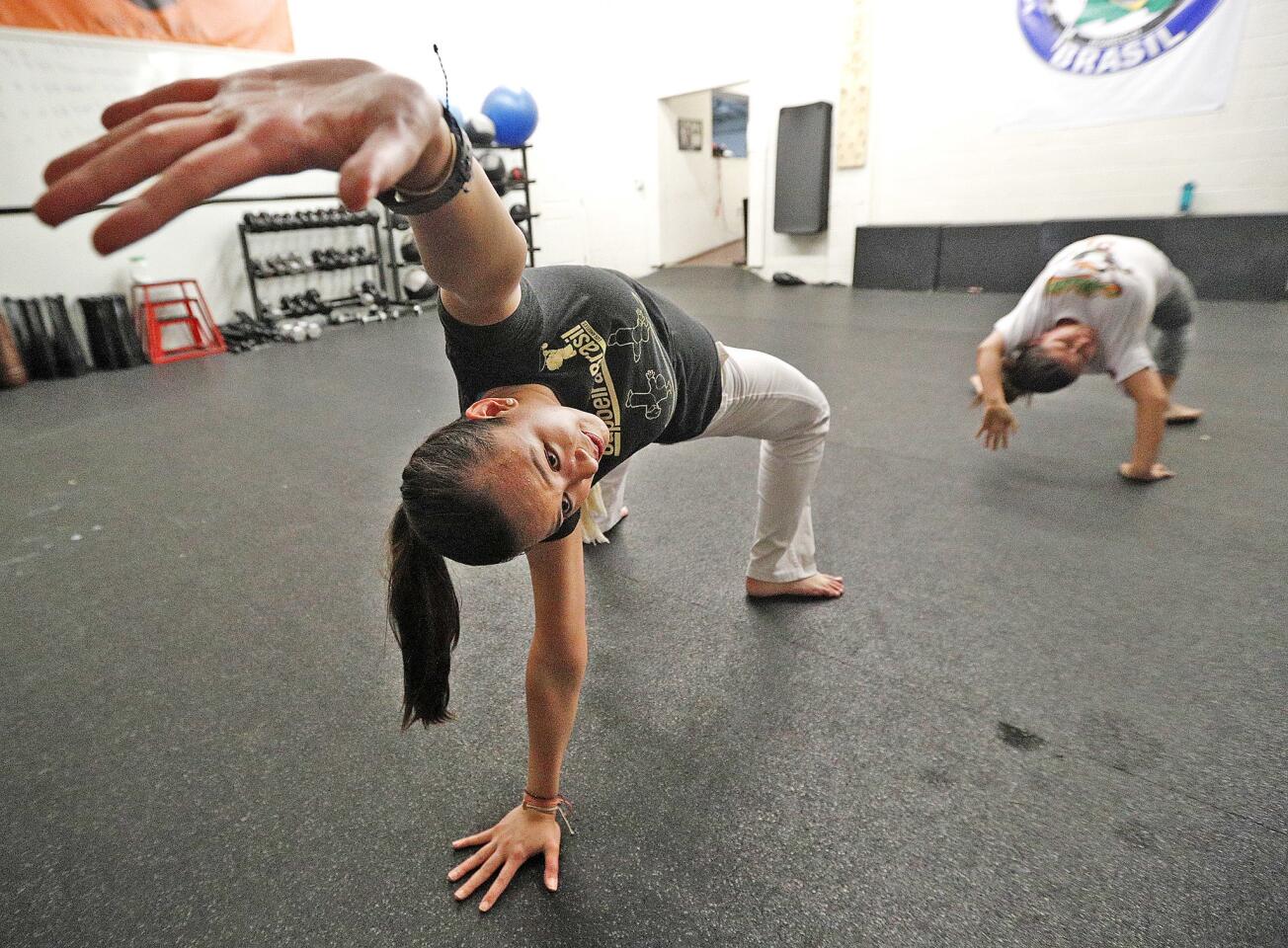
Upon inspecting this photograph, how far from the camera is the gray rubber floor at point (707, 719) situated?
102cm

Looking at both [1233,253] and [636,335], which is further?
[1233,253]

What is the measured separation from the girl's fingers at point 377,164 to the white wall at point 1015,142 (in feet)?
22.5

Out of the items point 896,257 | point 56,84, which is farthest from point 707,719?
point 896,257

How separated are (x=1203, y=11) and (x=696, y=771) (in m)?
6.80

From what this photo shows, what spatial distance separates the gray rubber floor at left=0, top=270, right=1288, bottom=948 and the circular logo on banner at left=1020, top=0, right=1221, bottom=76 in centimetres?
453

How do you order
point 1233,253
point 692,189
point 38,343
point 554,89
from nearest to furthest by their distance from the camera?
point 38,343 < point 1233,253 < point 554,89 < point 692,189

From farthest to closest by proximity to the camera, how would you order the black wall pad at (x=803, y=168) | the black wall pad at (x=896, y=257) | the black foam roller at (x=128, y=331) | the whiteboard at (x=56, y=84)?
the black wall pad at (x=803, y=168)
the black wall pad at (x=896, y=257)
the black foam roller at (x=128, y=331)
the whiteboard at (x=56, y=84)

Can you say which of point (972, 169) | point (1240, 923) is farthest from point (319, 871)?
point (972, 169)

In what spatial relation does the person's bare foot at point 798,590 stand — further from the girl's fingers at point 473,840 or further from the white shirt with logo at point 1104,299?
the white shirt with logo at point 1104,299

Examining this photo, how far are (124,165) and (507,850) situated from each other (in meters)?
1.00

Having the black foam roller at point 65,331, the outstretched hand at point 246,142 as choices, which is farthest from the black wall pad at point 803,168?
the outstretched hand at point 246,142

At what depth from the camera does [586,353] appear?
94 cm

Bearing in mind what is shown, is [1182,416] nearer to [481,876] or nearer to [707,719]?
[707,719]

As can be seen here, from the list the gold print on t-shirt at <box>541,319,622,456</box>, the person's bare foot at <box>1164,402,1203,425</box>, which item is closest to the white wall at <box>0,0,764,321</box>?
the gold print on t-shirt at <box>541,319,622,456</box>
